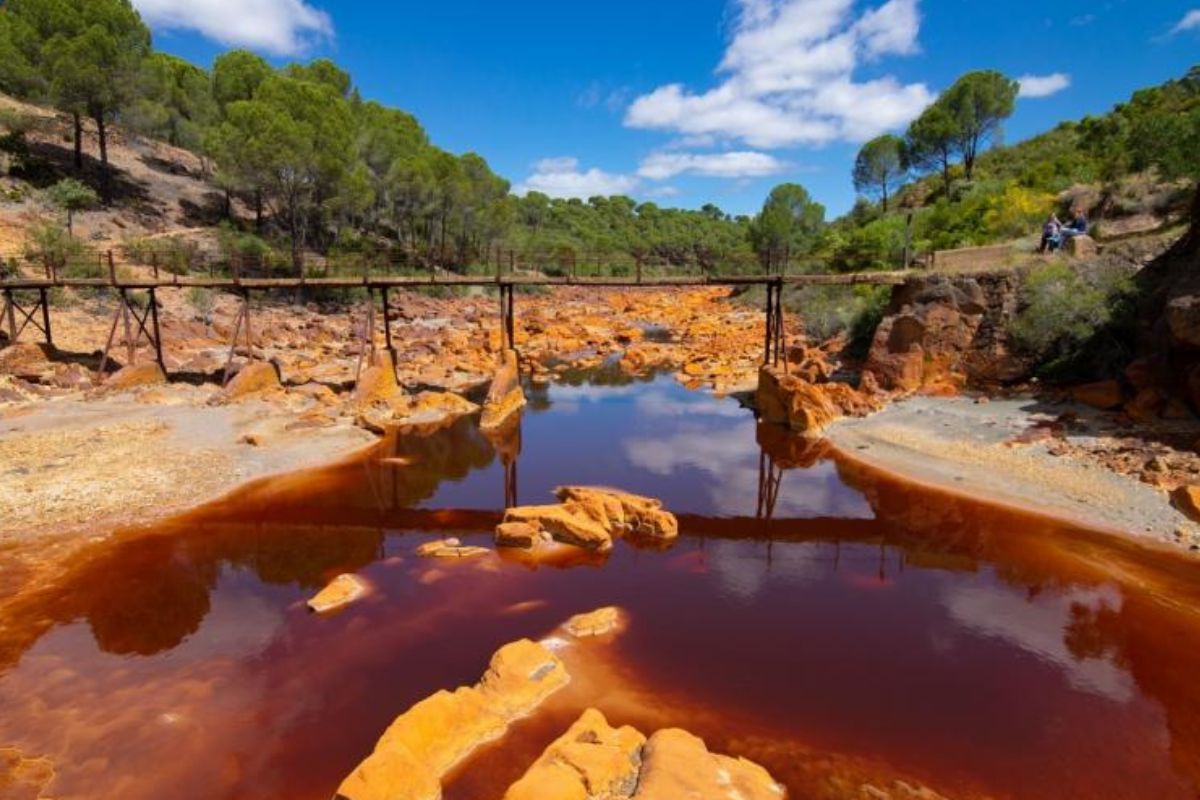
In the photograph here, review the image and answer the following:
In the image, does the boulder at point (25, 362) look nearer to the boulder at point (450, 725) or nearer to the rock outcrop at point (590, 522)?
the rock outcrop at point (590, 522)

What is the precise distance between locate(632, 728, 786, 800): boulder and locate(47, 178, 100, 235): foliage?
43.5m

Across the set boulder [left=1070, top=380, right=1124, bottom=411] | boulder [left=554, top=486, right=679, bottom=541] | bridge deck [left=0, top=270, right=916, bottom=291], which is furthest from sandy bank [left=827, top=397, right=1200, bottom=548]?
boulder [left=554, top=486, right=679, bottom=541]

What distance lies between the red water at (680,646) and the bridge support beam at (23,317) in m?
16.4

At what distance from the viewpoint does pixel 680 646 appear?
11.9 metres

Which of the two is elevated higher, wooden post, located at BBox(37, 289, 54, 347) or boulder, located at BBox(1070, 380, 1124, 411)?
wooden post, located at BBox(37, 289, 54, 347)

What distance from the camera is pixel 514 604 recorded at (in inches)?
518

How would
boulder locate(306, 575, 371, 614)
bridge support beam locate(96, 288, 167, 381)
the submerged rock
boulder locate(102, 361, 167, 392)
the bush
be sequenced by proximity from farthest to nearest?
bridge support beam locate(96, 288, 167, 381) < boulder locate(102, 361, 167, 392) < the bush < the submerged rock < boulder locate(306, 575, 371, 614)

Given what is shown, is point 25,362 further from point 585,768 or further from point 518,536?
point 585,768

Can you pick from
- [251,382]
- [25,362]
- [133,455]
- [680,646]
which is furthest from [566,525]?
[25,362]

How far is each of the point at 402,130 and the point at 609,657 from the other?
195 feet

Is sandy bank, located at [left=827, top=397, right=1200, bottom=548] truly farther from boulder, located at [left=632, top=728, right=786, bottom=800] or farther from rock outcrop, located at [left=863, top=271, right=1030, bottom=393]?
boulder, located at [left=632, top=728, right=786, bottom=800]

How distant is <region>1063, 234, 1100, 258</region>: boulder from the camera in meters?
26.0

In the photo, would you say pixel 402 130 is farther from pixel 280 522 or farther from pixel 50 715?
pixel 50 715

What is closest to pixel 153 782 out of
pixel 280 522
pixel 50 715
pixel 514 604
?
pixel 50 715
